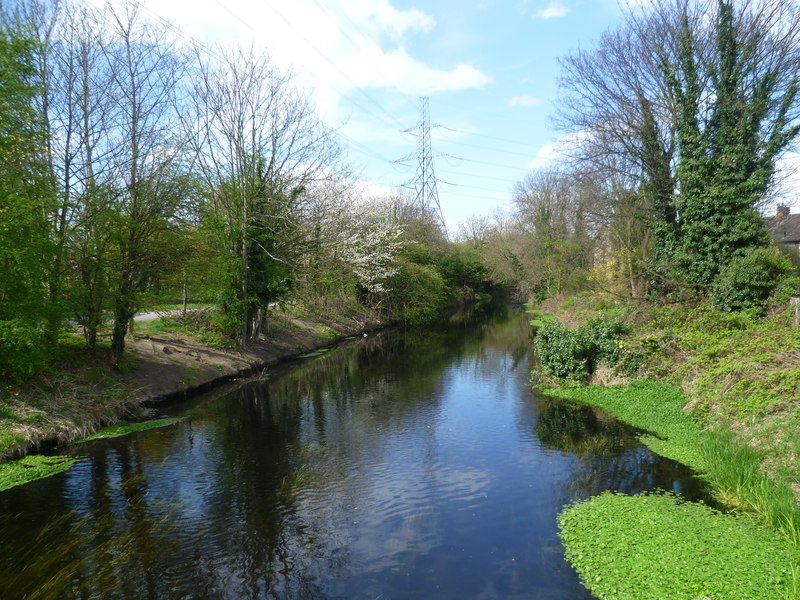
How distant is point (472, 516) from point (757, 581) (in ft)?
13.7

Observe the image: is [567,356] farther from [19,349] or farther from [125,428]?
[19,349]

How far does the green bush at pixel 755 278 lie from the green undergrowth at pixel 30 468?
758 inches

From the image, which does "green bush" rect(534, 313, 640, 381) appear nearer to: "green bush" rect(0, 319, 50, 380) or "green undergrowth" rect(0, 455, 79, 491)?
"green undergrowth" rect(0, 455, 79, 491)

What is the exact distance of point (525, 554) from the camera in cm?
773

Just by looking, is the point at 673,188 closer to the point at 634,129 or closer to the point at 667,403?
the point at 634,129

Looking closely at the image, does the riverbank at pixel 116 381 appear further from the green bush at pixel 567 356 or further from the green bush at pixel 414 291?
the green bush at pixel 567 356

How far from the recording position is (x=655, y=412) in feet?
45.7

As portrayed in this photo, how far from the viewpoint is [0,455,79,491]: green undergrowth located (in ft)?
33.6

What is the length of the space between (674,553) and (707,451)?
3926mm

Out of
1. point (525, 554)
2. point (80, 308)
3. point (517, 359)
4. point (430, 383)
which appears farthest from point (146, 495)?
point (517, 359)

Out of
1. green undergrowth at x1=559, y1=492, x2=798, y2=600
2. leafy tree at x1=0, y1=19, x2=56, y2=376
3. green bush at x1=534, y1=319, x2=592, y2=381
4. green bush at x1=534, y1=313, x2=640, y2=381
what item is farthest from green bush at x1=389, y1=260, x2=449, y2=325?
green undergrowth at x1=559, y1=492, x2=798, y2=600

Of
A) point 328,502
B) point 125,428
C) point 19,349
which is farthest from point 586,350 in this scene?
point 19,349

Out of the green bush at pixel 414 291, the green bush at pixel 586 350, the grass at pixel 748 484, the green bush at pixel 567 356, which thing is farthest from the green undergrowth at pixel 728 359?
the green bush at pixel 414 291

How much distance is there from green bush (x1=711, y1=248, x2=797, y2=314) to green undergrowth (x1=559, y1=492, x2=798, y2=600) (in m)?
10.7
